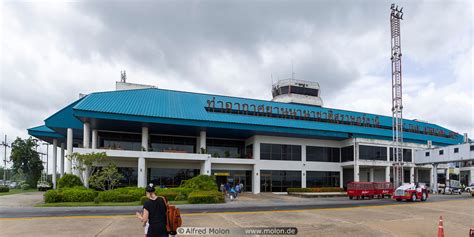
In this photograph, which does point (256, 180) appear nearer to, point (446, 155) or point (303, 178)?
point (303, 178)

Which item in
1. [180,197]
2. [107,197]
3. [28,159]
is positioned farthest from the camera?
[28,159]

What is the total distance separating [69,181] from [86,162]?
2.66 meters

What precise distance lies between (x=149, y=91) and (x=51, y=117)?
11.9 metres

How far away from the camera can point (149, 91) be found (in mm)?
42906

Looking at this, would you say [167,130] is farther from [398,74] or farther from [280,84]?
[398,74]

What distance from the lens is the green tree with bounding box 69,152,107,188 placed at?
33.3m

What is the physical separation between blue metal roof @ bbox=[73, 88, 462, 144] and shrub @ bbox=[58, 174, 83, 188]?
6.32m

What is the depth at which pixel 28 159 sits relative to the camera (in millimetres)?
65188

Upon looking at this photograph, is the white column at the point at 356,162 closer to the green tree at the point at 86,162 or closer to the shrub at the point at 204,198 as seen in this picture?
the shrub at the point at 204,198

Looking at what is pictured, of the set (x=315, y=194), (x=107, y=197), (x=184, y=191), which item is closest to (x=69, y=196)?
(x=107, y=197)

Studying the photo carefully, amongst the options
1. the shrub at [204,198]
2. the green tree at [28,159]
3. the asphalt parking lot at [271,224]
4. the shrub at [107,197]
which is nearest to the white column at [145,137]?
the shrub at [107,197]

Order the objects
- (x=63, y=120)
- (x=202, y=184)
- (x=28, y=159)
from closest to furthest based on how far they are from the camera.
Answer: (x=202, y=184)
(x=63, y=120)
(x=28, y=159)

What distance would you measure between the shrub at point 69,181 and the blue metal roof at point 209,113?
20.7 ft

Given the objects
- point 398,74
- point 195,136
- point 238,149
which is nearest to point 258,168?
point 238,149
